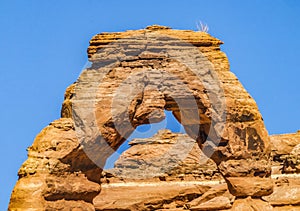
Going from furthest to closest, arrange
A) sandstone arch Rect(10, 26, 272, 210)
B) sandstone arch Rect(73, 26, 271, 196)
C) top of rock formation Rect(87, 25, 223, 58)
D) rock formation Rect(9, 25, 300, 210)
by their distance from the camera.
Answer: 1. top of rock formation Rect(87, 25, 223, 58)
2. sandstone arch Rect(73, 26, 271, 196)
3. sandstone arch Rect(10, 26, 272, 210)
4. rock formation Rect(9, 25, 300, 210)

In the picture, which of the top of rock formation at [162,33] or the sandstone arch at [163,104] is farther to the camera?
the top of rock formation at [162,33]

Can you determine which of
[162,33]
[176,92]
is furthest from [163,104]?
[162,33]

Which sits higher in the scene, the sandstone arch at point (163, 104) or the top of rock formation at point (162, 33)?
the top of rock formation at point (162, 33)

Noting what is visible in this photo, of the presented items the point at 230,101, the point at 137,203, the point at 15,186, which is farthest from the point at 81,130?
the point at 137,203

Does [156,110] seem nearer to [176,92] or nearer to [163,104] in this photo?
[163,104]

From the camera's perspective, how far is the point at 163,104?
79.3 feet

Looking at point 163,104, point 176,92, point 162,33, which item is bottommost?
point 163,104

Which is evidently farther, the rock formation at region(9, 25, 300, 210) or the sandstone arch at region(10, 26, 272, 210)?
the sandstone arch at region(10, 26, 272, 210)

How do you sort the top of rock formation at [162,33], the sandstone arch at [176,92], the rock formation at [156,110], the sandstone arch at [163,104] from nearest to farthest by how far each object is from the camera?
the rock formation at [156,110], the sandstone arch at [163,104], the sandstone arch at [176,92], the top of rock formation at [162,33]

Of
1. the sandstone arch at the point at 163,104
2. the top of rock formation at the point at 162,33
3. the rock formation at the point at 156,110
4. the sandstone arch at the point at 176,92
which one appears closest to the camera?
the rock formation at the point at 156,110

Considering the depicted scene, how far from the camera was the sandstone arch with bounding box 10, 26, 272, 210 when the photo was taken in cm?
2331

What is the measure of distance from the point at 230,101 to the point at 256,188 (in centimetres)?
231

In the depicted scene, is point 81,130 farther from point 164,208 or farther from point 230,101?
point 164,208

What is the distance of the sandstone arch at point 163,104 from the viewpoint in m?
23.3
